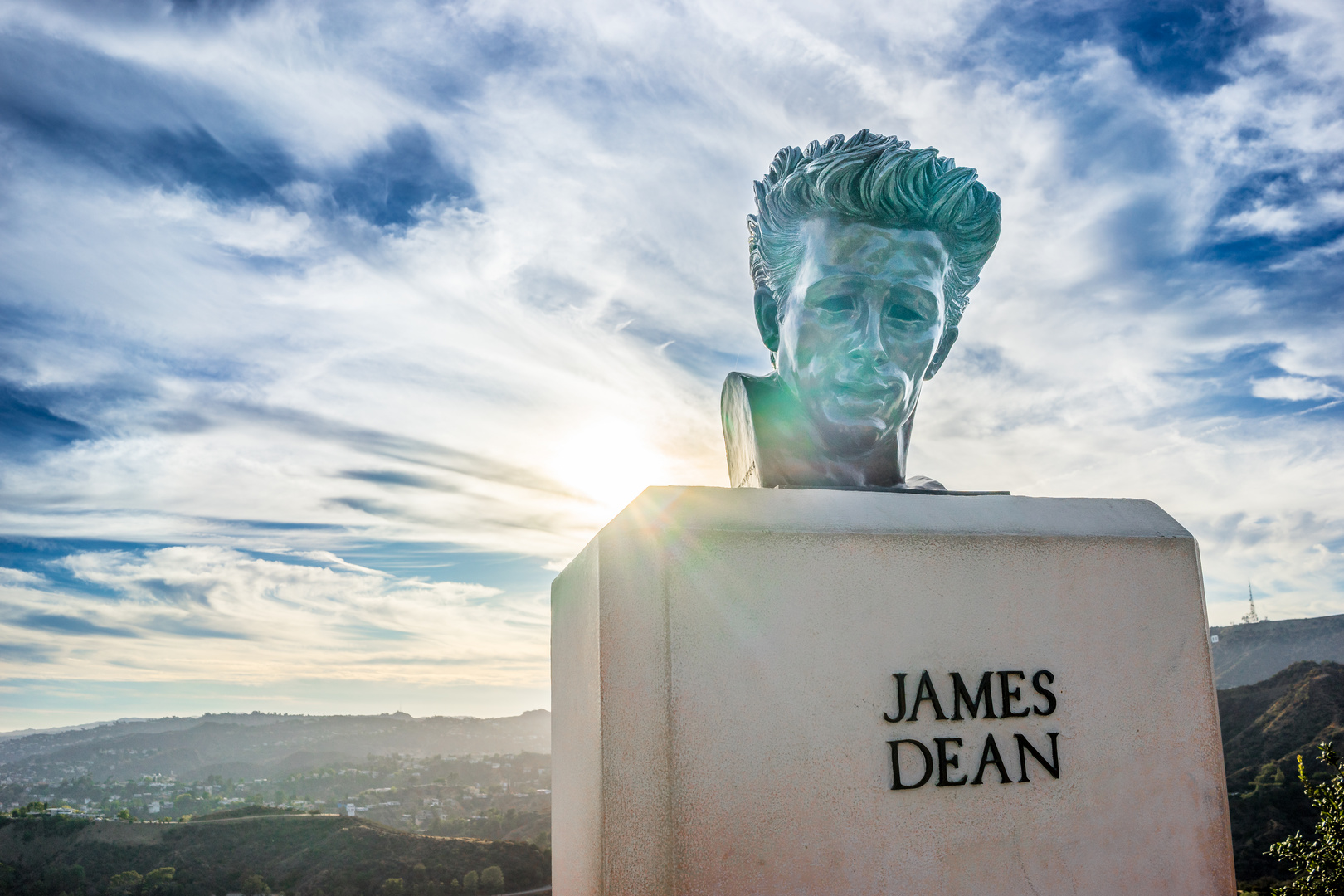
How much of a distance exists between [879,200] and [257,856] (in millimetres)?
45065

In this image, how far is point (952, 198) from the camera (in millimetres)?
3645

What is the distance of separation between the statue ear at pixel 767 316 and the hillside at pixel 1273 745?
86.2ft

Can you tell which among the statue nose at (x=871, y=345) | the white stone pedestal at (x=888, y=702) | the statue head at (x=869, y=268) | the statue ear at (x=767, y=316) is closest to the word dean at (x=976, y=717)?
the white stone pedestal at (x=888, y=702)

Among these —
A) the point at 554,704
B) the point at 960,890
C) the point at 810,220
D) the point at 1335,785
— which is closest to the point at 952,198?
the point at 810,220

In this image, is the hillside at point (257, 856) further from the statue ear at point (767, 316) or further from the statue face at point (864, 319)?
the statue face at point (864, 319)

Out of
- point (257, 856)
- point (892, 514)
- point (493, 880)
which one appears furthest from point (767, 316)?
point (257, 856)

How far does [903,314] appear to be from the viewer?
12.0 feet

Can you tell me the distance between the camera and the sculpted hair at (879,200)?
11.7 feet

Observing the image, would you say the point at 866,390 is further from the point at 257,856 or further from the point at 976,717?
the point at 257,856

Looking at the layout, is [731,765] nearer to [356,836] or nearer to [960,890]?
[960,890]

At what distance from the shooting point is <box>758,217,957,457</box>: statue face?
3.60 metres

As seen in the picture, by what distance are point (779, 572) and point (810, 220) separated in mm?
1782

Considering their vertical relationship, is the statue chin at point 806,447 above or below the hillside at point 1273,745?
above

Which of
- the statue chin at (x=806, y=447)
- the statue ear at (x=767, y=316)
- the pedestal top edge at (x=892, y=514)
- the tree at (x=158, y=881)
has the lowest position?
the tree at (x=158, y=881)
